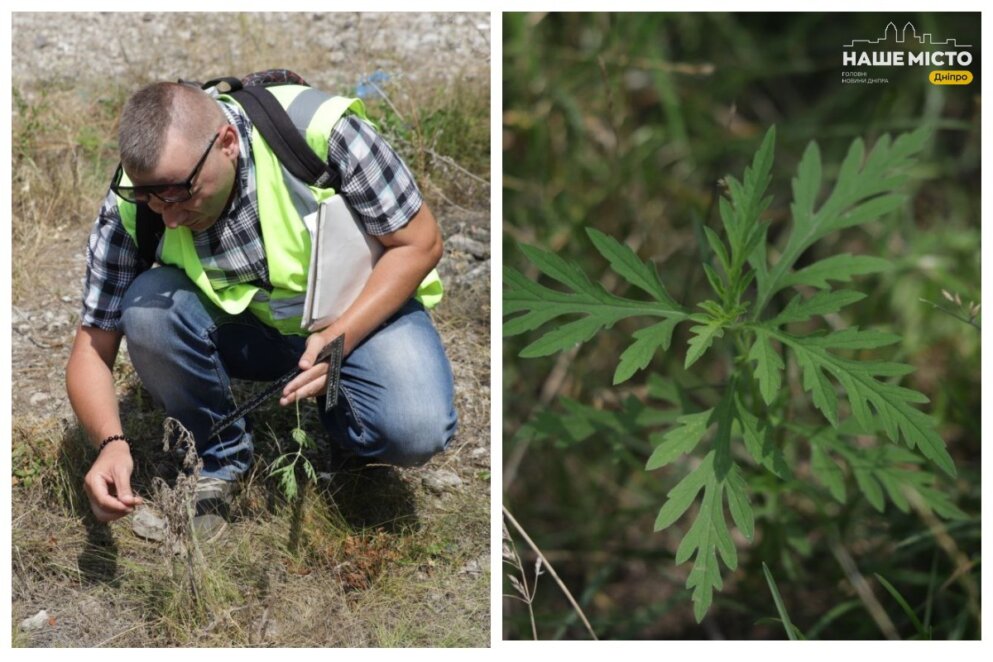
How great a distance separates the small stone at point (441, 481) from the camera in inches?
93.1

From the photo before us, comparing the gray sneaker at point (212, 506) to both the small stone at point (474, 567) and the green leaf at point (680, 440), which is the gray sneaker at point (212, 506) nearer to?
the small stone at point (474, 567)

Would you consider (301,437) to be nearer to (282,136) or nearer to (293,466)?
(293,466)

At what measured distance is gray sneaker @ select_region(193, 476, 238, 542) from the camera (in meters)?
2.25

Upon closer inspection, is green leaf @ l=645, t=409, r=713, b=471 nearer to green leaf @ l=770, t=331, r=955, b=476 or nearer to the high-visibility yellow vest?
green leaf @ l=770, t=331, r=955, b=476

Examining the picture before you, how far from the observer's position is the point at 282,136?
7.06ft

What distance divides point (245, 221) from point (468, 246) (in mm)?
558

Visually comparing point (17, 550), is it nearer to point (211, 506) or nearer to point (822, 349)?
point (211, 506)

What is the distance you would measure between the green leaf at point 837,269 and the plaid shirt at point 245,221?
89 cm

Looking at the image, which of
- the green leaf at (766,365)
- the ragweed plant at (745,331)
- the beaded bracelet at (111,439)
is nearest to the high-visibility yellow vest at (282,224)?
the beaded bracelet at (111,439)

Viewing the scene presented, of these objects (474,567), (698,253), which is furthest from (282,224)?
(698,253)

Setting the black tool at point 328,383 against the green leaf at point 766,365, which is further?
the black tool at point 328,383

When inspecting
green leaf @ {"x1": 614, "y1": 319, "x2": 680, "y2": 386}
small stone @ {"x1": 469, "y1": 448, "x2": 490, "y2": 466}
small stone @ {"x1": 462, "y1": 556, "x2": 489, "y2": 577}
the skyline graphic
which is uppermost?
the skyline graphic

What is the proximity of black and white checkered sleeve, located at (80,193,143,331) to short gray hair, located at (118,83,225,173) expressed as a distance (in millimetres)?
211

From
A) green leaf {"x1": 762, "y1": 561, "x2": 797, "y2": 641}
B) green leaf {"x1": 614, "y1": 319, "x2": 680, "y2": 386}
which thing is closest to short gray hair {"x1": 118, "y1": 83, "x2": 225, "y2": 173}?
green leaf {"x1": 614, "y1": 319, "x2": 680, "y2": 386}
